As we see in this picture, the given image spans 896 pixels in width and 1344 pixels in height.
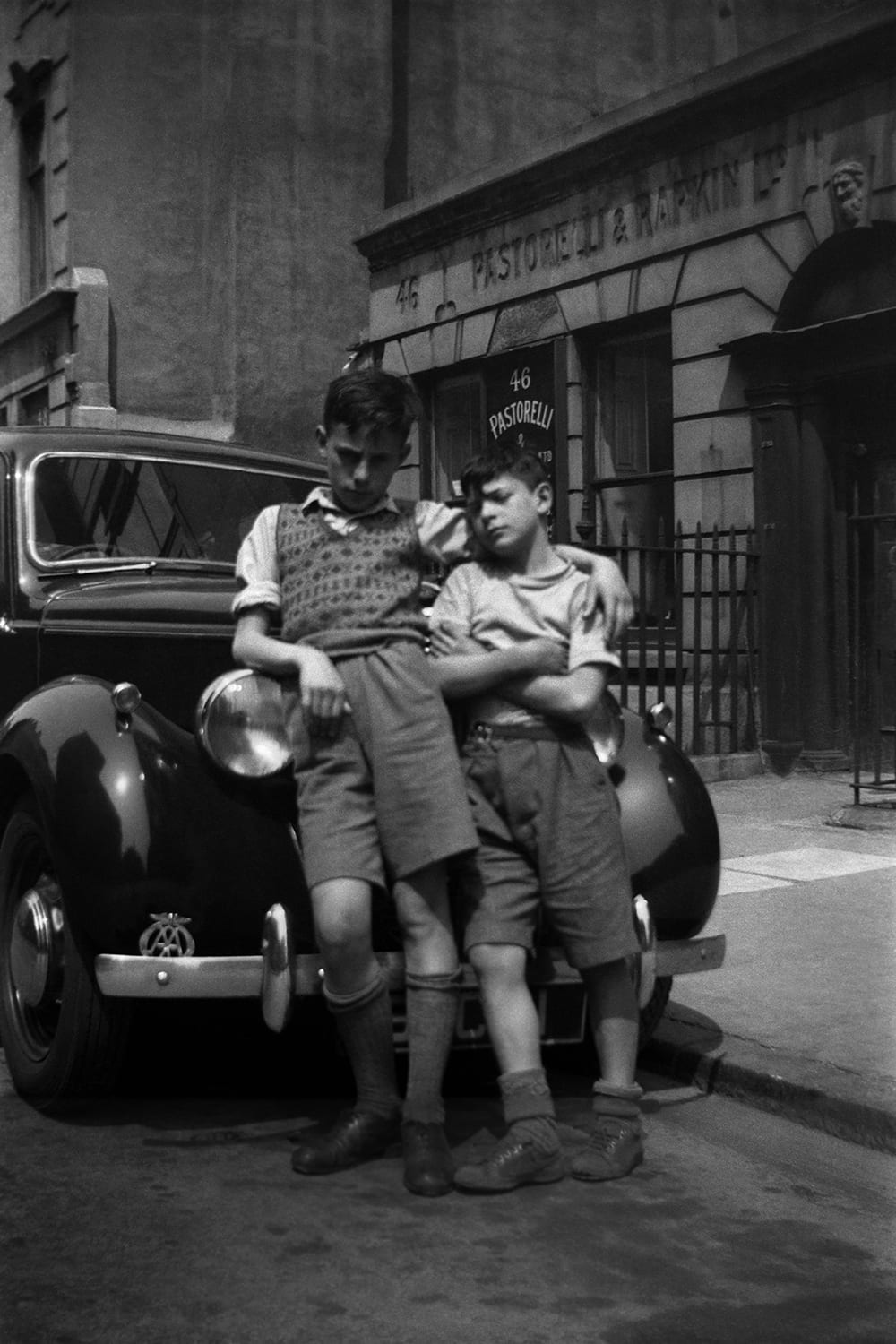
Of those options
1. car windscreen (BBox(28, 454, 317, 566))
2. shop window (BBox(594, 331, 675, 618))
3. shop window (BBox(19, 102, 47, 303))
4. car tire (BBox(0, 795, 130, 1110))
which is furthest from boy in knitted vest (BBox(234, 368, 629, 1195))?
shop window (BBox(19, 102, 47, 303))

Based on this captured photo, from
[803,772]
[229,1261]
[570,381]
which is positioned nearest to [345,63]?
[570,381]

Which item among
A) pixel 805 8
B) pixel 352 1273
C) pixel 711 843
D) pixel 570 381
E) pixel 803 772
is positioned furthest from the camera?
pixel 805 8

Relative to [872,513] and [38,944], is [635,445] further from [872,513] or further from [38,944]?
[38,944]

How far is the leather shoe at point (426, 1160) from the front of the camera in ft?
11.2

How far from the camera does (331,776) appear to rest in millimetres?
3625

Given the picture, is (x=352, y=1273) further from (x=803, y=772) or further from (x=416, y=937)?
(x=803, y=772)

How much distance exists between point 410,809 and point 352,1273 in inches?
38.2

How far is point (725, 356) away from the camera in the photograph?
1138cm

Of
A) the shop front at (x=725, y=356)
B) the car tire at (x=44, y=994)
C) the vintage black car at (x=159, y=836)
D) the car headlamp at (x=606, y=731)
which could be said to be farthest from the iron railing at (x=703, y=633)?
the car tire at (x=44, y=994)

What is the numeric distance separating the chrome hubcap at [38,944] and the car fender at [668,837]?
1432 millimetres

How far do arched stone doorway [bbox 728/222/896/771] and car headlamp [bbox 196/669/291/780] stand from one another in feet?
23.6

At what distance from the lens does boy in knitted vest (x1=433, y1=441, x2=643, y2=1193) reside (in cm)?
357

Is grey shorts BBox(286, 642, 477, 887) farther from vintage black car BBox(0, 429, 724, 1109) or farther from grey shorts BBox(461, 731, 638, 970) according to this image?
vintage black car BBox(0, 429, 724, 1109)

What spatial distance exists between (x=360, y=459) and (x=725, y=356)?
8030 millimetres
